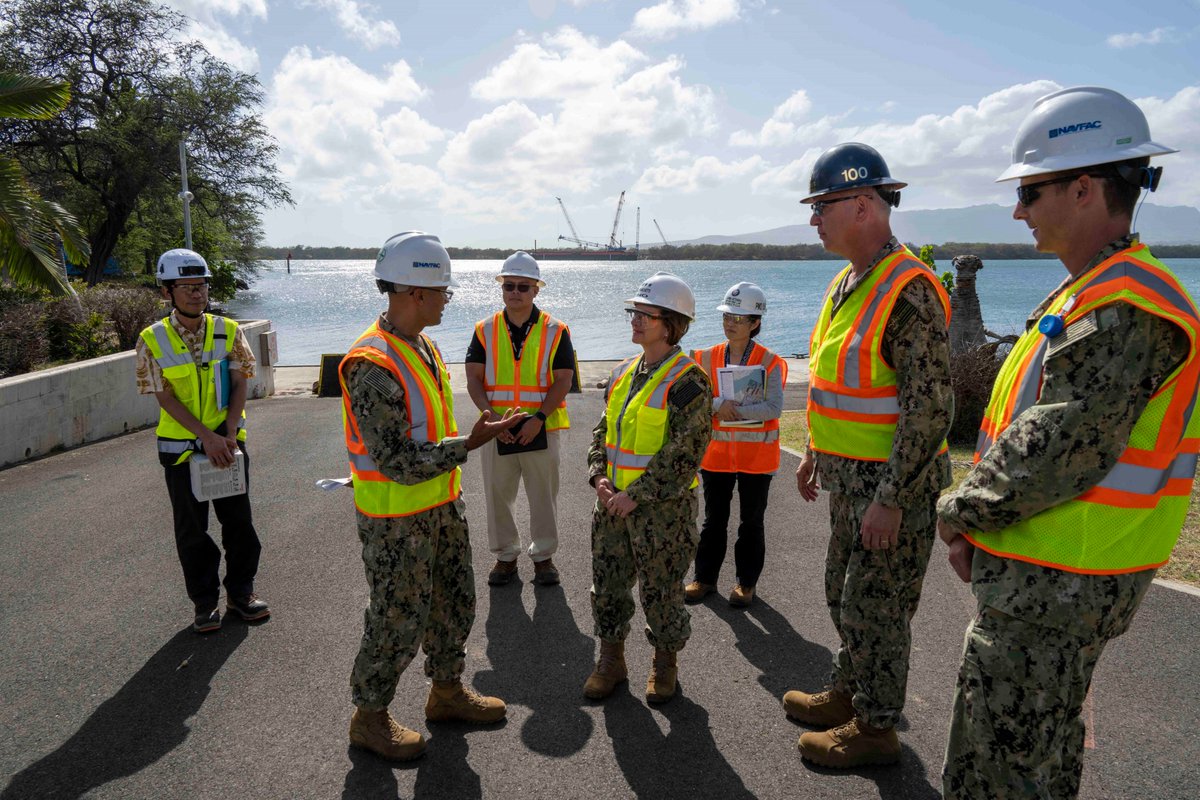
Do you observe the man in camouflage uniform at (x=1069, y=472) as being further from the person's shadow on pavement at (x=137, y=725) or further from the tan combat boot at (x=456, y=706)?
the person's shadow on pavement at (x=137, y=725)

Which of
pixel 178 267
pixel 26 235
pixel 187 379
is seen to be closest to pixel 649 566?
pixel 187 379

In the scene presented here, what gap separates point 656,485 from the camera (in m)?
3.37

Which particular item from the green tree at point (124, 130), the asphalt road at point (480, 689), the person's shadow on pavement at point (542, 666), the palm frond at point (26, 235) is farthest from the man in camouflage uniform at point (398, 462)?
the green tree at point (124, 130)

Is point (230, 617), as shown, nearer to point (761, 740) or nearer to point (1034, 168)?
point (761, 740)

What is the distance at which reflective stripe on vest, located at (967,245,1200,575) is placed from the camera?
6.07ft

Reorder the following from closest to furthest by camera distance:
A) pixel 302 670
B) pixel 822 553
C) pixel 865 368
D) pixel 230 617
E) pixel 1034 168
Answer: pixel 1034 168, pixel 865 368, pixel 302 670, pixel 230 617, pixel 822 553

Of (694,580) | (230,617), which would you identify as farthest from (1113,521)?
(230,617)

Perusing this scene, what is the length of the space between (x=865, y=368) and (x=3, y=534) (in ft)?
21.8

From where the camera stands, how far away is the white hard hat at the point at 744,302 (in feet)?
15.4

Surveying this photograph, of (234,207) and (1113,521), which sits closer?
(1113,521)

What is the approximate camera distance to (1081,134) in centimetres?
200

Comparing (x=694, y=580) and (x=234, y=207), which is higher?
(x=234, y=207)

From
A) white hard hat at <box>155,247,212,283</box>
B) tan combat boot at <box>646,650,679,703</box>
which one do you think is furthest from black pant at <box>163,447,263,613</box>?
tan combat boot at <box>646,650,679,703</box>

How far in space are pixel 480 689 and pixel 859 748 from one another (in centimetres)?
184
